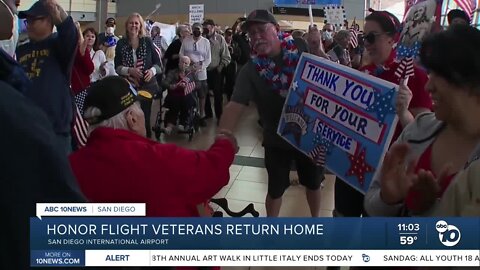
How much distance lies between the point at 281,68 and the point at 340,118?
57 cm

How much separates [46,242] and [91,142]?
1.49ft

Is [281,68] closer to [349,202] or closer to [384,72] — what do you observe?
[384,72]

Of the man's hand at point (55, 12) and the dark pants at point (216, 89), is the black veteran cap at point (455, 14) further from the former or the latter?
the dark pants at point (216, 89)

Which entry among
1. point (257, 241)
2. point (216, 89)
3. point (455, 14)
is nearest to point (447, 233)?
point (257, 241)

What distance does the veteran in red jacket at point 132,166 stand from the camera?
1.52 metres

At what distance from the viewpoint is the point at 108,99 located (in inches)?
67.4

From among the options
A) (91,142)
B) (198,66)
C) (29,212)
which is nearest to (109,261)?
(91,142)

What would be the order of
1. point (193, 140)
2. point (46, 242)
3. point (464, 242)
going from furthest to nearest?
1. point (193, 140)
2. point (464, 242)
3. point (46, 242)

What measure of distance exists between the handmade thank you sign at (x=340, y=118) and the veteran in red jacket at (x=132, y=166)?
3.66ft

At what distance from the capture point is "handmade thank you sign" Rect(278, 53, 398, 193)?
251 cm

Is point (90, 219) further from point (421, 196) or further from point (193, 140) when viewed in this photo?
point (193, 140)

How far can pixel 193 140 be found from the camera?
22.6 feet

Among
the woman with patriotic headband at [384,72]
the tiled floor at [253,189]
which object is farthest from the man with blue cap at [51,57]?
the woman with patriotic headband at [384,72]

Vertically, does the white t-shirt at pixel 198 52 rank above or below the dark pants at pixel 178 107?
above
